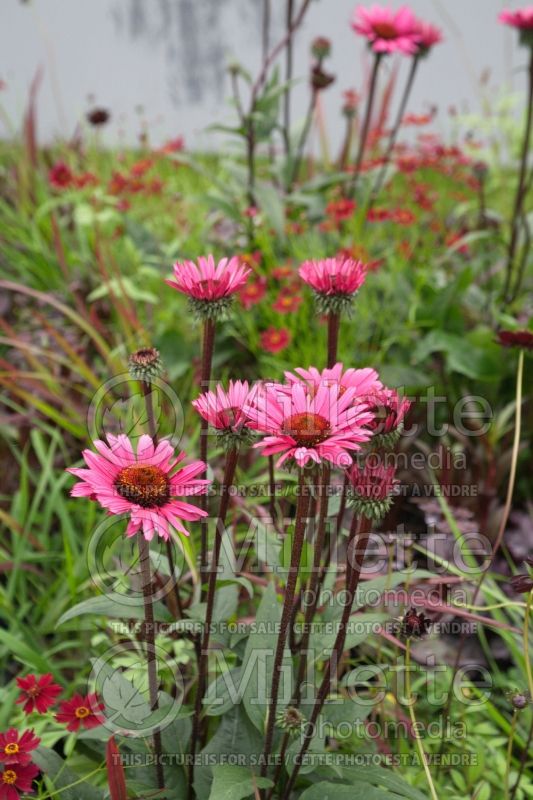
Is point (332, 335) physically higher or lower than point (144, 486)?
higher

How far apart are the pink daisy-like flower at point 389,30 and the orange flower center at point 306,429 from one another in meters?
1.39

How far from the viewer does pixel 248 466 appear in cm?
159

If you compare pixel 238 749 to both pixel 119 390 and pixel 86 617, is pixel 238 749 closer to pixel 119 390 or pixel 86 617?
pixel 86 617

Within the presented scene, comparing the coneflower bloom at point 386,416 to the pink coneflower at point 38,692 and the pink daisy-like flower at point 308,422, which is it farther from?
the pink coneflower at point 38,692

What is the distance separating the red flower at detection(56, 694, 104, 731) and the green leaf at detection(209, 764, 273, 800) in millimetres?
168

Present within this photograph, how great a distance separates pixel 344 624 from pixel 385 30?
1.51 metres

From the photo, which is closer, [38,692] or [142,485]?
[142,485]

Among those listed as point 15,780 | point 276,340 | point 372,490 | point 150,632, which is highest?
point 276,340

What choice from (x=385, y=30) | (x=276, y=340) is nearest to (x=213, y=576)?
(x=276, y=340)

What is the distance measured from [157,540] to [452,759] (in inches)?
19.8

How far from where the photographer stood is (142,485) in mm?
646

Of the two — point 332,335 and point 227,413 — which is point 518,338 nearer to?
point 332,335

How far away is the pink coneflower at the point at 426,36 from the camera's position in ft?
5.99

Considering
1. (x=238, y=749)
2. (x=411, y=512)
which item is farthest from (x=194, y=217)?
(x=238, y=749)
